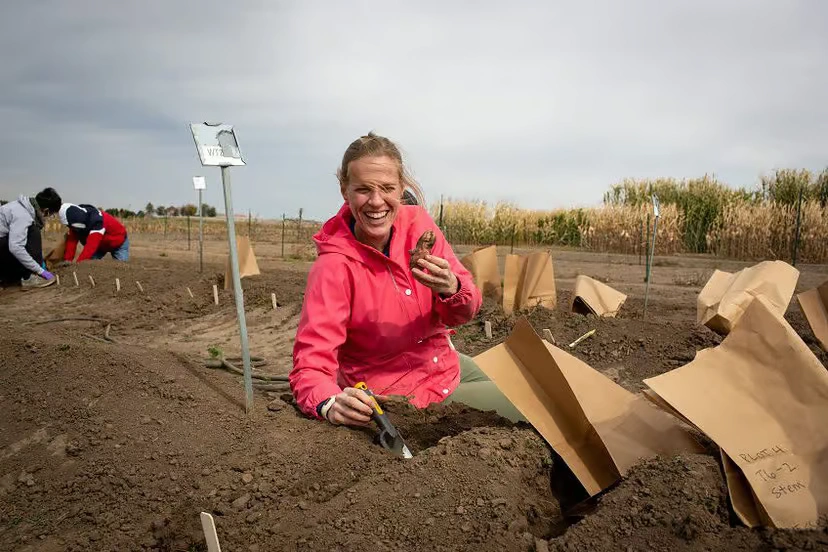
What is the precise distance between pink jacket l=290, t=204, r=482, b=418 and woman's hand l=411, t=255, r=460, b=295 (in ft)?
0.35

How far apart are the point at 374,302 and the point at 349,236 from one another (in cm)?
27

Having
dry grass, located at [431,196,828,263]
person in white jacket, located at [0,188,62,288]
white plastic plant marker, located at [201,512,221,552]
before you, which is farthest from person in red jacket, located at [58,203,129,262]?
white plastic plant marker, located at [201,512,221,552]

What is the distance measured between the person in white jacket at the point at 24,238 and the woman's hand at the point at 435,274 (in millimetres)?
8492

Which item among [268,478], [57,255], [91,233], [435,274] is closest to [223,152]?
[435,274]

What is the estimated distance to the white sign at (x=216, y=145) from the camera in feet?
8.07

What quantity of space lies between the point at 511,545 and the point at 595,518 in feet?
0.73

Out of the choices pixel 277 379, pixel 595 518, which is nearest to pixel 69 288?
pixel 277 379

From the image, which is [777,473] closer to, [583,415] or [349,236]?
[583,415]

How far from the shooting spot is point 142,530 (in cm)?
199

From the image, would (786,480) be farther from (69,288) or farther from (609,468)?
(69,288)

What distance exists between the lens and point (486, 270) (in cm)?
610

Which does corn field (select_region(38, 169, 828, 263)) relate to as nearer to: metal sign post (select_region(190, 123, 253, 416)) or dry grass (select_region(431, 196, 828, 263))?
dry grass (select_region(431, 196, 828, 263))

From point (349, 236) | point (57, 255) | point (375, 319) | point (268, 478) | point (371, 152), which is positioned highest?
point (371, 152)

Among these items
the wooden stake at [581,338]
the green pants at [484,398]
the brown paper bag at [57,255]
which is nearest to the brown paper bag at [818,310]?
the wooden stake at [581,338]
